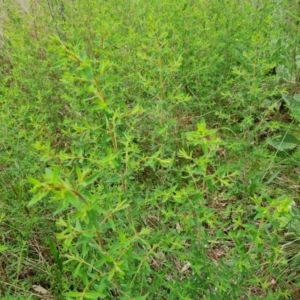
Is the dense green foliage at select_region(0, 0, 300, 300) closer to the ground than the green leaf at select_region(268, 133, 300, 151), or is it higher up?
higher up

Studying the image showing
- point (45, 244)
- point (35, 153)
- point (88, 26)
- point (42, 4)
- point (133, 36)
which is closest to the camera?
point (35, 153)

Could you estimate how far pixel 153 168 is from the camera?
1426 millimetres

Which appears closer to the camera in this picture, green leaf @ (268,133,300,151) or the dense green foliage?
the dense green foliage

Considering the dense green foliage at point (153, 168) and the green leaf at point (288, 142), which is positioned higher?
the dense green foliage at point (153, 168)

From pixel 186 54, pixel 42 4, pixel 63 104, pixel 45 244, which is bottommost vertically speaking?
pixel 45 244

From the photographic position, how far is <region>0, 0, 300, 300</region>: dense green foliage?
118 cm

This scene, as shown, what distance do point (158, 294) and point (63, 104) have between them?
1569 millimetres

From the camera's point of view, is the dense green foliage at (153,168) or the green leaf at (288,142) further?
the green leaf at (288,142)

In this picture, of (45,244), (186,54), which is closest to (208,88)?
(186,54)

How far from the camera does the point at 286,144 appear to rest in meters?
2.44

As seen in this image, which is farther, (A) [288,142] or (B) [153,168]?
(A) [288,142]

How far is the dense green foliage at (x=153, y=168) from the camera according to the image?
118 centimetres

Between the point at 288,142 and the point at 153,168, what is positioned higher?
the point at 153,168

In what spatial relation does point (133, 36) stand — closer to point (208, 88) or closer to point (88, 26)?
point (208, 88)
